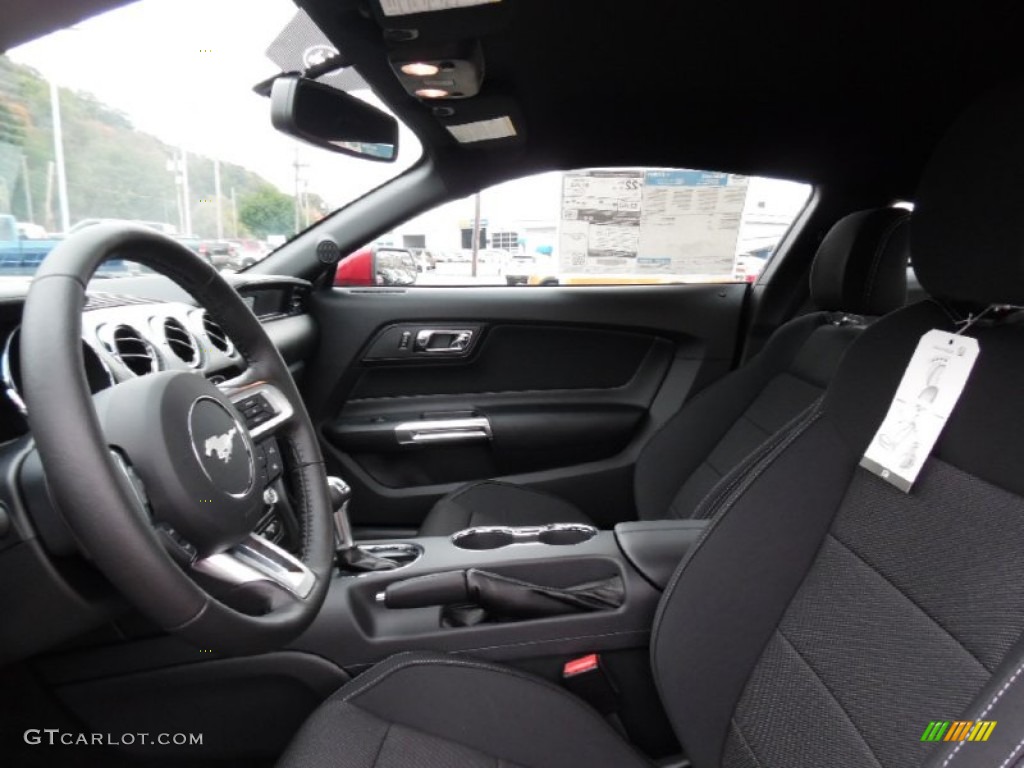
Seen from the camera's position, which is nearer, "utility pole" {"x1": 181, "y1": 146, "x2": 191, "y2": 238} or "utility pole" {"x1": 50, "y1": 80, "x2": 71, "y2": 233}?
"utility pole" {"x1": 50, "y1": 80, "x2": 71, "y2": 233}

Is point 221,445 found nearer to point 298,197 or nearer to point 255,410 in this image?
point 255,410

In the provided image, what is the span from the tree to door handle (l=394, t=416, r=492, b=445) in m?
0.68

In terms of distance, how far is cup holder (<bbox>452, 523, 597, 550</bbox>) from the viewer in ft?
3.89

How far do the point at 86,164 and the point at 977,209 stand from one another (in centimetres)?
154

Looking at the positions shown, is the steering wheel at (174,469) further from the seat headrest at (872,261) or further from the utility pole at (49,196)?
the seat headrest at (872,261)

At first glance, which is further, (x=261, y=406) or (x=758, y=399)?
(x=758, y=399)

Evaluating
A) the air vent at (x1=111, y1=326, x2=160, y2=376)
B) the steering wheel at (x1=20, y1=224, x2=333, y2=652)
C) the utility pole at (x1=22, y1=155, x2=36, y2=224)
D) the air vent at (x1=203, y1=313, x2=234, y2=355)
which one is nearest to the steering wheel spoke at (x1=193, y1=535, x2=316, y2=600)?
the steering wheel at (x1=20, y1=224, x2=333, y2=652)

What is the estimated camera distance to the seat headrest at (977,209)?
732 mm

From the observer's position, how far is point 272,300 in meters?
1.76

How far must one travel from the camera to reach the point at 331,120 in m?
1.45

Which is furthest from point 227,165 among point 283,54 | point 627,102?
point 627,102

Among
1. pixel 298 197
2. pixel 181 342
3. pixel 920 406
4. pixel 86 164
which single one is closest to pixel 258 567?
pixel 181 342

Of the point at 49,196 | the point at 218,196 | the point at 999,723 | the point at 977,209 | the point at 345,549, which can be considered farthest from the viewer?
the point at 218,196

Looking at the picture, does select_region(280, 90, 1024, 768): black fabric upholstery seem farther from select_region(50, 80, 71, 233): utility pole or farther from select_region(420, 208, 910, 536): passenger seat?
select_region(50, 80, 71, 233): utility pole
